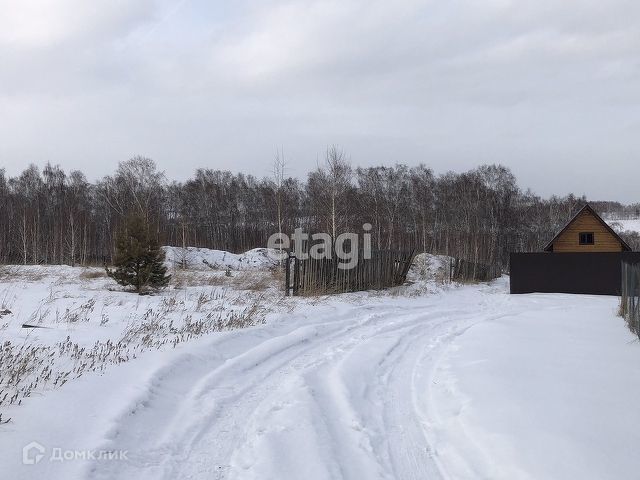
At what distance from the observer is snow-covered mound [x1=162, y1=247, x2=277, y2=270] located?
36.2 metres

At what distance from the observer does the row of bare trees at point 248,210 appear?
4300cm

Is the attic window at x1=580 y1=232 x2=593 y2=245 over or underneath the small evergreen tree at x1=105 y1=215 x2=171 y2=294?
over

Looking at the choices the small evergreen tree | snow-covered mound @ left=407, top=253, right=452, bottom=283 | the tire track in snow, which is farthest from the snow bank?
snow-covered mound @ left=407, top=253, right=452, bottom=283

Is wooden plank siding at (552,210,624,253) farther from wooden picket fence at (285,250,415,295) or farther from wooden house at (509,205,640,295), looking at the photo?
wooden picket fence at (285,250,415,295)

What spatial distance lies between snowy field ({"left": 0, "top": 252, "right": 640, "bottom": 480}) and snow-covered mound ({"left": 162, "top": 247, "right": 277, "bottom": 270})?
Answer: 89.0ft

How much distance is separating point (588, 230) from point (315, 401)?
2843cm

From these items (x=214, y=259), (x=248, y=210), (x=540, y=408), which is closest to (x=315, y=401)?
(x=540, y=408)

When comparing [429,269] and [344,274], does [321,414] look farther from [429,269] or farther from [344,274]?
[429,269]

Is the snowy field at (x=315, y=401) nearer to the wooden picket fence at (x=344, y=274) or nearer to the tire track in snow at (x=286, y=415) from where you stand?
the tire track in snow at (x=286, y=415)

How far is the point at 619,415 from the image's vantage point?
403 centimetres

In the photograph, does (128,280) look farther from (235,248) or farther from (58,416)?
(235,248)

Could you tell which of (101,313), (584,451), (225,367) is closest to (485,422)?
(584,451)

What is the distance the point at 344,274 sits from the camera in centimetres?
1647

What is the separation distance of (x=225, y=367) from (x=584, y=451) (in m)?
4.21
